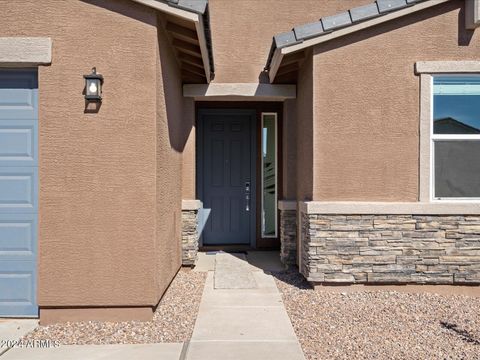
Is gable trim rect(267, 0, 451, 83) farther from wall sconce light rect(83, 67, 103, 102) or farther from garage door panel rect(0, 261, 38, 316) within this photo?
garage door panel rect(0, 261, 38, 316)

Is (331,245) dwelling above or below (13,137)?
below

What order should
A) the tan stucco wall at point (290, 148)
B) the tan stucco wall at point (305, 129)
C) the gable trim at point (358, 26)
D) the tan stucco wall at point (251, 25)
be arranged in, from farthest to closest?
the tan stucco wall at point (251, 25) < the tan stucco wall at point (290, 148) < the tan stucco wall at point (305, 129) < the gable trim at point (358, 26)

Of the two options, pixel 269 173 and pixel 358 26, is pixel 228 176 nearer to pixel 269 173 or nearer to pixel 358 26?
pixel 269 173

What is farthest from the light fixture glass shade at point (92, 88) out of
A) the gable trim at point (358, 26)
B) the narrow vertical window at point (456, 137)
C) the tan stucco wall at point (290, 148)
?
the narrow vertical window at point (456, 137)

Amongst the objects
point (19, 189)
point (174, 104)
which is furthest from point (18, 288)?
point (174, 104)

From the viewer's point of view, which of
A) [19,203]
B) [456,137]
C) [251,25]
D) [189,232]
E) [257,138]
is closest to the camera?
[19,203]

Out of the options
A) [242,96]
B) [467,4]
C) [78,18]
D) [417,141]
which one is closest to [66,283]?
[78,18]

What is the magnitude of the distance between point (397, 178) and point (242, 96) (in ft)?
9.21

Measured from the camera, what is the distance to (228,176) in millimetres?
8273

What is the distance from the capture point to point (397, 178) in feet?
17.2

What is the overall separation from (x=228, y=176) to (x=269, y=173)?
2.79 feet

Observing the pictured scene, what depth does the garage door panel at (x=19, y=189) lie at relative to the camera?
4348 millimetres

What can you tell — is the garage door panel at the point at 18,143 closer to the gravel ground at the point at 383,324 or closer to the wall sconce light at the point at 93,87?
the wall sconce light at the point at 93,87

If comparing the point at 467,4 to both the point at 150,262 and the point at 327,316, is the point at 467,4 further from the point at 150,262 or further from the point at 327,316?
the point at 150,262
